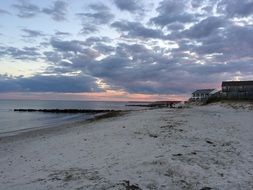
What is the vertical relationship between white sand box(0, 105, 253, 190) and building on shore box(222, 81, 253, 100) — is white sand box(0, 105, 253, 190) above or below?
below

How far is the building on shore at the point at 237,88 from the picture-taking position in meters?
105

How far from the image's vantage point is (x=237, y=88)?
108 metres

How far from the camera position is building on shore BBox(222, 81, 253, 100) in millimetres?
104938

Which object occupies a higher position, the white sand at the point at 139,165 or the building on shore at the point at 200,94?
the building on shore at the point at 200,94

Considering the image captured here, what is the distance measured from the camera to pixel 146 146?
14281 mm

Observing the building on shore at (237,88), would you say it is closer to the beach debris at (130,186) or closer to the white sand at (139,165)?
the white sand at (139,165)

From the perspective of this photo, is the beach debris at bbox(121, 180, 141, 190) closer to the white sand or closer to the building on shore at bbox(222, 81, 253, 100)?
the white sand

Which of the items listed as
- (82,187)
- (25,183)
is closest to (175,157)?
(82,187)

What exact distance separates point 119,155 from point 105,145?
9.28 feet

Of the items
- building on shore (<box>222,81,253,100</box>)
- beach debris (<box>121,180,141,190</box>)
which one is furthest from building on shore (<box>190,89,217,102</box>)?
beach debris (<box>121,180,141,190</box>)

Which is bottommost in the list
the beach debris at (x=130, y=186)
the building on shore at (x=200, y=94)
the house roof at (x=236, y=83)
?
the beach debris at (x=130, y=186)

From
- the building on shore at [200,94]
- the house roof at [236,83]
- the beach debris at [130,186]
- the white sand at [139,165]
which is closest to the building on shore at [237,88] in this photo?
the house roof at [236,83]

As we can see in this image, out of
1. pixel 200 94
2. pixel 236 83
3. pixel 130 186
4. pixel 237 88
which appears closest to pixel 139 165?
pixel 130 186

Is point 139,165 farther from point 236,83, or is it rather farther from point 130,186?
point 236,83
